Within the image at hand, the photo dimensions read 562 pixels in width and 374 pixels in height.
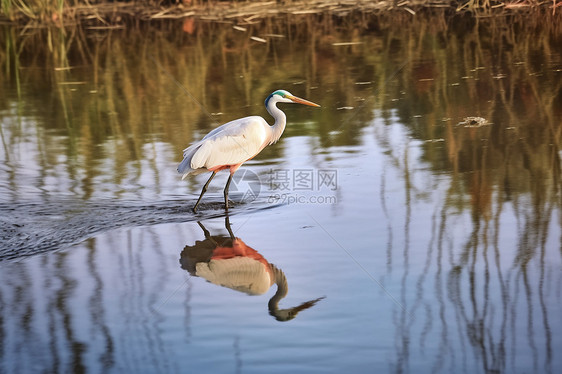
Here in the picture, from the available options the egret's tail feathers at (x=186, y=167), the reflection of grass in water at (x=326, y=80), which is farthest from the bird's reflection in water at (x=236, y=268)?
the reflection of grass in water at (x=326, y=80)

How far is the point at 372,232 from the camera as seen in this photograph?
5754 millimetres

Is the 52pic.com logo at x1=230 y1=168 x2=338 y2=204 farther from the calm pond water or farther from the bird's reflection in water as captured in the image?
the bird's reflection in water

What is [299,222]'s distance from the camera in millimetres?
6105

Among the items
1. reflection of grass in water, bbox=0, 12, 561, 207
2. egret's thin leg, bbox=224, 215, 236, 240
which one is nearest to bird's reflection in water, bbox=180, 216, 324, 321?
egret's thin leg, bbox=224, 215, 236, 240

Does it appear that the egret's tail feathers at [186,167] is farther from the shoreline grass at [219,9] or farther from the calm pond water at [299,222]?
the shoreline grass at [219,9]

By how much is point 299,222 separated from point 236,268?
85 cm

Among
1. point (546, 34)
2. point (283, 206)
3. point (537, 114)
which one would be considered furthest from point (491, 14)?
point (283, 206)

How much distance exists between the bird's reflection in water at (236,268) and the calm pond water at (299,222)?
0.02 m

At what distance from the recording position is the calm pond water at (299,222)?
4.25 meters

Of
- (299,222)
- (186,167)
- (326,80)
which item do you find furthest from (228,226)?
(326,80)

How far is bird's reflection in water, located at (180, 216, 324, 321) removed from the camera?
4.83m

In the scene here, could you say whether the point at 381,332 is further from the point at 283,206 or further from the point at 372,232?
the point at 283,206

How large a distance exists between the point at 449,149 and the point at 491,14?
8390 mm

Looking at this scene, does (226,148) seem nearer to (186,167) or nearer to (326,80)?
(186,167)
